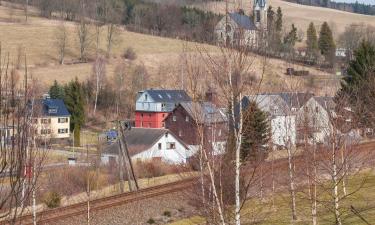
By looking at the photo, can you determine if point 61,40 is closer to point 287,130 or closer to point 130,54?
point 130,54

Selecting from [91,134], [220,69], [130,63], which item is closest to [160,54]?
[130,63]

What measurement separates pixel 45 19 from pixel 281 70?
4780 centimetres

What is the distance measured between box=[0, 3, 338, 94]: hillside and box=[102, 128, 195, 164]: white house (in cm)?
2549

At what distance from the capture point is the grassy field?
19080 mm

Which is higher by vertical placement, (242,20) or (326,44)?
(326,44)

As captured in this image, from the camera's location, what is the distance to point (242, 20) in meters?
7.52

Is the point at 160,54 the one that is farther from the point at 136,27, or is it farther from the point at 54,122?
the point at 54,122

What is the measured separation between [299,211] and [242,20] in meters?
15.8

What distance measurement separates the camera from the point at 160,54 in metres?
86.2

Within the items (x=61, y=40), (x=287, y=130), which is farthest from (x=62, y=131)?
(x=61, y=40)

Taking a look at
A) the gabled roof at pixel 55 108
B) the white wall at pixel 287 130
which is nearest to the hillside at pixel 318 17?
the gabled roof at pixel 55 108

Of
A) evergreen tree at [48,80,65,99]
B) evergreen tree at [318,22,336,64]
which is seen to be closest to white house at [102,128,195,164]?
evergreen tree at [48,80,65,99]

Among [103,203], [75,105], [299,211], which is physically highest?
[75,105]

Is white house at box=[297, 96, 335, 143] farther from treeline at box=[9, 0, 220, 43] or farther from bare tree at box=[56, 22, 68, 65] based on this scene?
treeline at box=[9, 0, 220, 43]
